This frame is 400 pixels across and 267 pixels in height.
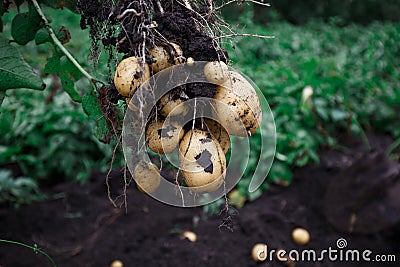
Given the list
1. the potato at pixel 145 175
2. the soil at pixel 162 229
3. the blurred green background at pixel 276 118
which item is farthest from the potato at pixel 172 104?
the soil at pixel 162 229

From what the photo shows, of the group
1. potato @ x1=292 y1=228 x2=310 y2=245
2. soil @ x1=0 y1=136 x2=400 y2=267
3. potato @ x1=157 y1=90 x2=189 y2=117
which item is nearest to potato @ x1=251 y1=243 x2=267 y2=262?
soil @ x1=0 y1=136 x2=400 y2=267

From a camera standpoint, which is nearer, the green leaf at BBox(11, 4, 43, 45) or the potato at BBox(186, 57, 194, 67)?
the potato at BBox(186, 57, 194, 67)

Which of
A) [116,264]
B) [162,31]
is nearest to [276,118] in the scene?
[116,264]

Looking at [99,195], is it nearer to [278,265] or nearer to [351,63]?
[278,265]

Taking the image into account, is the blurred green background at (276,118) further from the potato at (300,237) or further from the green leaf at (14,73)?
the green leaf at (14,73)

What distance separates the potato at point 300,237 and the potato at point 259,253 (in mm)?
209

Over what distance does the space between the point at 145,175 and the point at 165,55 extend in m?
0.26

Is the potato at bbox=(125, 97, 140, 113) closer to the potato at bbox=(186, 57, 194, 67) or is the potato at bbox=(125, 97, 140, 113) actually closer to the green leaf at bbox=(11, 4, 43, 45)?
the potato at bbox=(186, 57, 194, 67)

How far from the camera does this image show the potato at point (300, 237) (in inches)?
92.5

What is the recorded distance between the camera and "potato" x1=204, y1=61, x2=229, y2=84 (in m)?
0.93

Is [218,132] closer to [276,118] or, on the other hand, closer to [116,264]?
[116,264]

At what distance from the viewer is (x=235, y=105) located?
3.15ft

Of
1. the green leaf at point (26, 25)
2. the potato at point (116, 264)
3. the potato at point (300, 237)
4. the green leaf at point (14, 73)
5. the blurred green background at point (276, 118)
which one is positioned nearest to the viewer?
the green leaf at point (14, 73)

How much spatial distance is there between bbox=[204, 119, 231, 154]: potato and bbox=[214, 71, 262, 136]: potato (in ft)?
0.07
